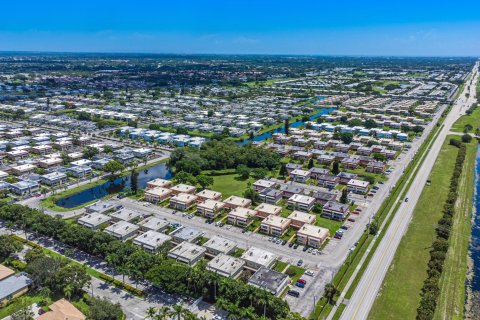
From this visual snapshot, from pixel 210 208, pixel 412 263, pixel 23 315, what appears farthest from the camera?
pixel 210 208

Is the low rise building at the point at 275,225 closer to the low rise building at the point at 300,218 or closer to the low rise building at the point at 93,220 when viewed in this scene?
the low rise building at the point at 300,218

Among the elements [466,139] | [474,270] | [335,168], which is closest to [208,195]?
[335,168]

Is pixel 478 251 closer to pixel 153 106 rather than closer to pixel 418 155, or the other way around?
pixel 418 155

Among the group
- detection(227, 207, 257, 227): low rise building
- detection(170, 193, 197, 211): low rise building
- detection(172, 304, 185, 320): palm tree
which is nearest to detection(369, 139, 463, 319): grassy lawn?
detection(172, 304, 185, 320): palm tree

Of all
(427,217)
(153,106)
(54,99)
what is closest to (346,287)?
(427,217)

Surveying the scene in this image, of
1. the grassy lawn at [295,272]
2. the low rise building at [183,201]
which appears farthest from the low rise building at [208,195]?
the grassy lawn at [295,272]

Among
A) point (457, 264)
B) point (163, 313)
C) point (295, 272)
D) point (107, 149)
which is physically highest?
point (107, 149)

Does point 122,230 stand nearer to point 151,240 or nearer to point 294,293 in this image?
point 151,240
